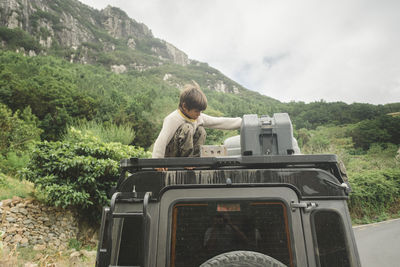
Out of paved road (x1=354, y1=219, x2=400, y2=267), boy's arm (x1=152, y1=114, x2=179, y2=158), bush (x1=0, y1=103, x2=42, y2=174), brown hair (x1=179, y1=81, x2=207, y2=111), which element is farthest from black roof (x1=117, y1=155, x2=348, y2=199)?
bush (x1=0, y1=103, x2=42, y2=174)

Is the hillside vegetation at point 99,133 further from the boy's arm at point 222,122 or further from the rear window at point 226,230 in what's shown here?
the rear window at point 226,230

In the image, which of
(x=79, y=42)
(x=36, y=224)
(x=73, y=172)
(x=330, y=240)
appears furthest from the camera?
(x=79, y=42)

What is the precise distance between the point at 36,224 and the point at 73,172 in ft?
4.64

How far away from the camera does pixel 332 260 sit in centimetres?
133

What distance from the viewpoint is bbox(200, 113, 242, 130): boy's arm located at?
8.39ft

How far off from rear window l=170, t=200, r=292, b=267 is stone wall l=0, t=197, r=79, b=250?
213 inches

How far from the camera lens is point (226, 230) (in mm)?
1376

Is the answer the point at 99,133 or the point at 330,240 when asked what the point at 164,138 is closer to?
the point at 330,240

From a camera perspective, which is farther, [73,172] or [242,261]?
[73,172]

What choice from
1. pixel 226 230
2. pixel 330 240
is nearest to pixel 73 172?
pixel 226 230

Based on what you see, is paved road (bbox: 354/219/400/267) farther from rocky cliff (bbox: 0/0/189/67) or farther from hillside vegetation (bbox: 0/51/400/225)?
rocky cliff (bbox: 0/0/189/67)

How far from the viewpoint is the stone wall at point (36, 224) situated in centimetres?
526

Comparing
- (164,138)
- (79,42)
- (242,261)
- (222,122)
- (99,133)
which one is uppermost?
(79,42)

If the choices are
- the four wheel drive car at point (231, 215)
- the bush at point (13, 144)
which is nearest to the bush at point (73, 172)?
the bush at point (13, 144)
